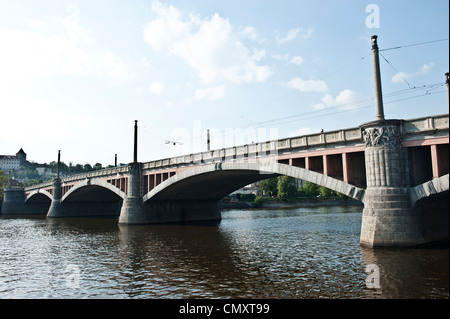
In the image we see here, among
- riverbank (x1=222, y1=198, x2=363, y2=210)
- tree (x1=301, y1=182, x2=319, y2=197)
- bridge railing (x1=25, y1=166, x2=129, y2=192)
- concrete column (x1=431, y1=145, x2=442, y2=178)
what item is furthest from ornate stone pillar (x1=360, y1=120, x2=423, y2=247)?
tree (x1=301, y1=182, x2=319, y2=197)

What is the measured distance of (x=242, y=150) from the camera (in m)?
33.1

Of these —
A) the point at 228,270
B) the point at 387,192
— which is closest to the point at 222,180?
the point at 387,192

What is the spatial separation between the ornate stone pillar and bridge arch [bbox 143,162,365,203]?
1.76 meters

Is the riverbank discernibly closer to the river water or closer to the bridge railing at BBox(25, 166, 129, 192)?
the bridge railing at BBox(25, 166, 129, 192)

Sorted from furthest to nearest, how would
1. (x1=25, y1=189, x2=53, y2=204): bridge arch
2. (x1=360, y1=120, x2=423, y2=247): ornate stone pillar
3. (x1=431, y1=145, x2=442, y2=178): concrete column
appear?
(x1=25, y1=189, x2=53, y2=204): bridge arch < (x1=360, y1=120, x2=423, y2=247): ornate stone pillar < (x1=431, y1=145, x2=442, y2=178): concrete column

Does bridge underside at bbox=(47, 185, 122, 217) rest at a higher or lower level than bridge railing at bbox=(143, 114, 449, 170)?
lower

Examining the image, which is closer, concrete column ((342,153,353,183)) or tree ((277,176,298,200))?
concrete column ((342,153,353,183))

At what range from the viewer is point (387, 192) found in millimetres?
20812

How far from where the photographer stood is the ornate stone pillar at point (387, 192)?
66.7 feet

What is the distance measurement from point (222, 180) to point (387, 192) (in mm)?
25115

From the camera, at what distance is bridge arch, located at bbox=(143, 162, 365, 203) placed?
25.3 metres

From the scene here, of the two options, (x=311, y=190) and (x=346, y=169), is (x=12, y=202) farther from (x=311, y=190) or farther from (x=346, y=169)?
(x=346, y=169)
